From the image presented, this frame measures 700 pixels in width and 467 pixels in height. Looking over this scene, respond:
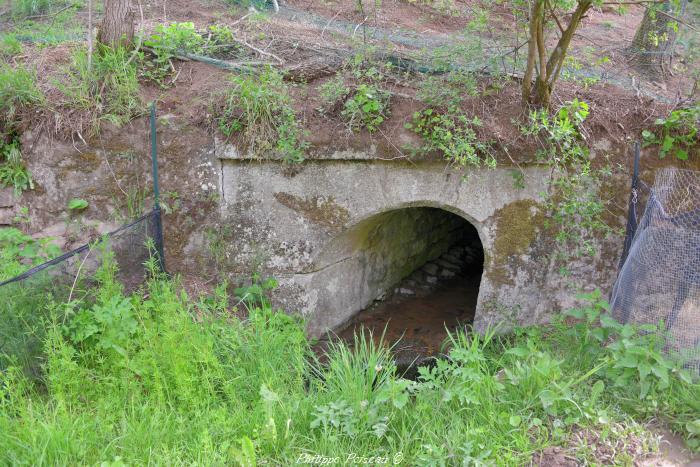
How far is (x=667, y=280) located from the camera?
3.23 meters

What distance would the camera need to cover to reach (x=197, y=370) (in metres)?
3.67

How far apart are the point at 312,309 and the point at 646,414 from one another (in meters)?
2.96

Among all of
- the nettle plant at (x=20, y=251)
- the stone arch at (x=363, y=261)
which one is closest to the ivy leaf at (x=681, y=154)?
the stone arch at (x=363, y=261)

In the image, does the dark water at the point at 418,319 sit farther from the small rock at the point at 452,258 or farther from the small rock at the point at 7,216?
the small rock at the point at 7,216

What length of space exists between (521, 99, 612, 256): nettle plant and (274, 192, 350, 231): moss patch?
5.38ft

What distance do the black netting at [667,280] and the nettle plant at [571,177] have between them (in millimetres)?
904

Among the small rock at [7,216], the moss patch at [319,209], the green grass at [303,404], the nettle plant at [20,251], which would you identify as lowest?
the green grass at [303,404]

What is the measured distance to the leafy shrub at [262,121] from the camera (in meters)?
4.82

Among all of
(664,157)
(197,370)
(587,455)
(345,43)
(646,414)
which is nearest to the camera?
(587,455)

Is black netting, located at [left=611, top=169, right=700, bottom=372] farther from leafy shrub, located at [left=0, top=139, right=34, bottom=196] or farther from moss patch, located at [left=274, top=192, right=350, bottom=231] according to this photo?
leafy shrub, located at [left=0, top=139, right=34, bottom=196]

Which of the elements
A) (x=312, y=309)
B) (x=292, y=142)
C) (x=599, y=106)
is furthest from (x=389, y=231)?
(x=599, y=106)

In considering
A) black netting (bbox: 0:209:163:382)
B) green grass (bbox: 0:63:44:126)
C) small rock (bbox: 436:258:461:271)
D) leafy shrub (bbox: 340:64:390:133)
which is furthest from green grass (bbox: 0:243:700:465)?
small rock (bbox: 436:258:461:271)

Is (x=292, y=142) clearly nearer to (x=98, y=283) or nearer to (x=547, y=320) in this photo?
(x=98, y=283)

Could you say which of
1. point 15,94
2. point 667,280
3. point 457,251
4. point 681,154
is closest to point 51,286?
point 15,94
